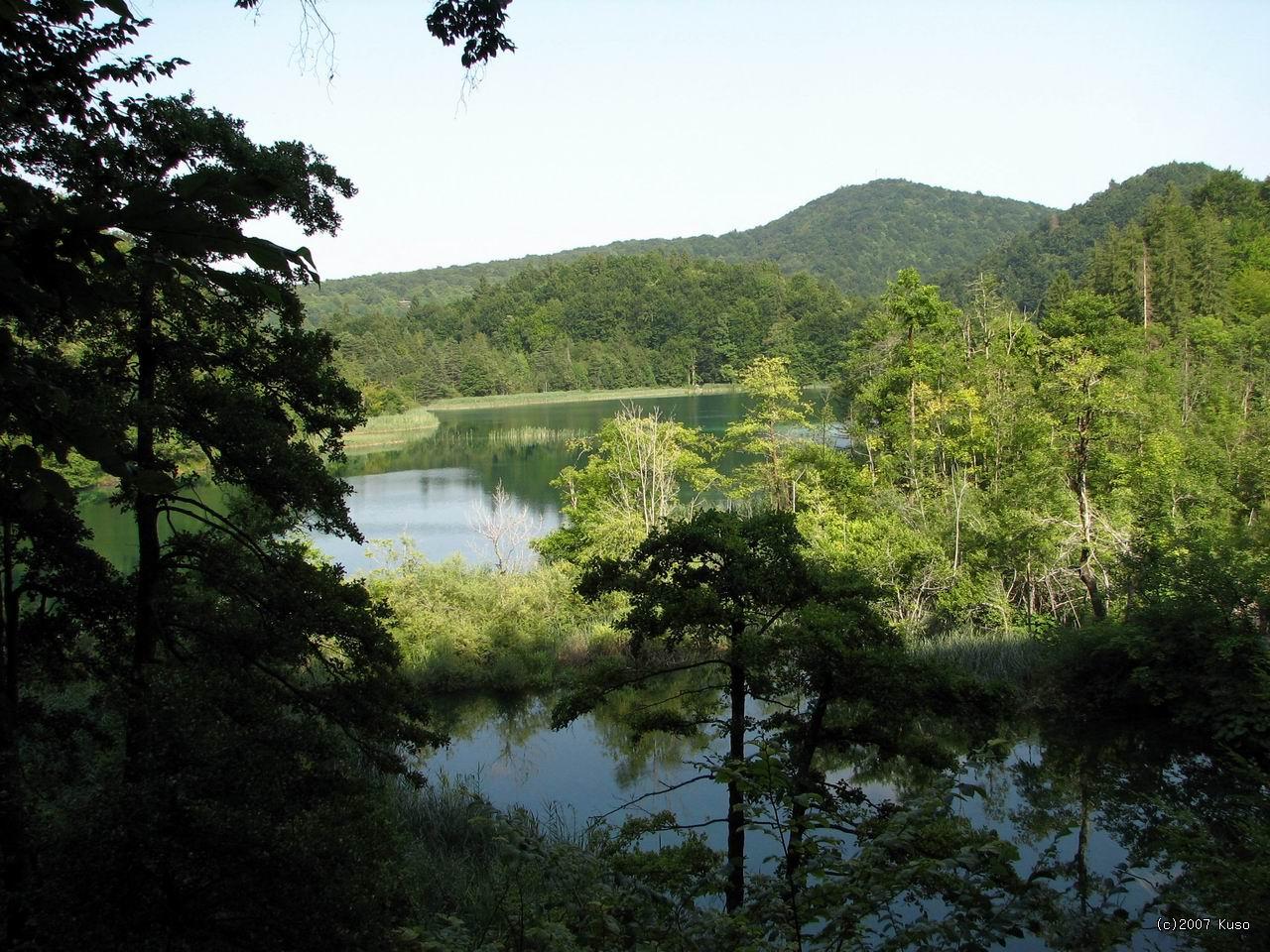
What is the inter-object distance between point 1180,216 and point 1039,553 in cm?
3208

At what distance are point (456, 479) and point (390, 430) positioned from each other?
18.8 meters

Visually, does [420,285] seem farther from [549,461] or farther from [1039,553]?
[1039,553]

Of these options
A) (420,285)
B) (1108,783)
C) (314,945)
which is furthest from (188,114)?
(420,285)

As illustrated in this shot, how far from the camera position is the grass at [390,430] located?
174 ft

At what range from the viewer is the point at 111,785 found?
356 cm

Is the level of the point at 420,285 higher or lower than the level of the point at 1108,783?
higher

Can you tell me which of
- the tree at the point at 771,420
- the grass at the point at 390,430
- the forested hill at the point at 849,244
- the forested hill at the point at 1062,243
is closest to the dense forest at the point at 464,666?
the tree at the point at 771,420

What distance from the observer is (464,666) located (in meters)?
16.8

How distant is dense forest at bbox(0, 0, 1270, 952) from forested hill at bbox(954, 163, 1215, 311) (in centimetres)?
5778

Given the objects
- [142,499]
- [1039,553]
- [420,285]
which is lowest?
[1039,553]

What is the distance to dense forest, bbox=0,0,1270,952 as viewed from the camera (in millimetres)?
2494

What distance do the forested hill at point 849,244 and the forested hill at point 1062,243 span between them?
47466mm

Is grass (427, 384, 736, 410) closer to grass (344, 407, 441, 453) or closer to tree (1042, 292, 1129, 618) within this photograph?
grass (344, 407, 441, 453)

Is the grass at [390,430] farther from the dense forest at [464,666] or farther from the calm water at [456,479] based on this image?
the dense forest at [464,666]
